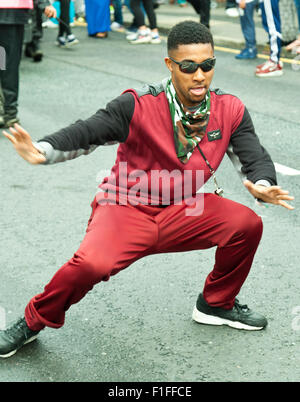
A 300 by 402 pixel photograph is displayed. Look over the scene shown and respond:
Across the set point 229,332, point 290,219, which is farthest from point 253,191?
point 290,219

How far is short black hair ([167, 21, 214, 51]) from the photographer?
3605 millimetres

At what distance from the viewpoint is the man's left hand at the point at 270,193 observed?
3.43 meters

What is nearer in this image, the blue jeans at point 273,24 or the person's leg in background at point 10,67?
the person's leg in background at point 10,67

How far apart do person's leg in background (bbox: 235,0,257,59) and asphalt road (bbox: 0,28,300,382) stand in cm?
326

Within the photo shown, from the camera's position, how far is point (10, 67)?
7.50 metres

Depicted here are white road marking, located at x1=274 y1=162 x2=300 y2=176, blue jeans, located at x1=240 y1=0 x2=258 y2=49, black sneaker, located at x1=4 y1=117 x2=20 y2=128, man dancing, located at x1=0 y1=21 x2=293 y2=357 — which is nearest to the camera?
man dancing, located at x1=0 y1=21 x2=293 y2=357

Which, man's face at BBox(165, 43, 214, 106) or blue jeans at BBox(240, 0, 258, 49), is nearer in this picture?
man's face at BBox(165, 43, 214, 106)

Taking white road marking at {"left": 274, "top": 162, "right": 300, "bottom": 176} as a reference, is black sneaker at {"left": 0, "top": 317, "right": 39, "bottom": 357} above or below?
above

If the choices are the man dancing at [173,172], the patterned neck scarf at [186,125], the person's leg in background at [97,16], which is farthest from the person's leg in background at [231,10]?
the patterned neck scarf at [186,125]

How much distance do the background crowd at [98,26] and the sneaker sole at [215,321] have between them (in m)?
4.14

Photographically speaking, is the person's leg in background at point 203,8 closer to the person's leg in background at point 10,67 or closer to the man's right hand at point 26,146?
the person's leg in background at point 10,67

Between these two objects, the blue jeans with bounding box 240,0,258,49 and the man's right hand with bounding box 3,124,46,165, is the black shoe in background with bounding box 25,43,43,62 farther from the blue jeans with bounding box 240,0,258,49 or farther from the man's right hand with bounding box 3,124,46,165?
the man's right hand with bounding box 3,124,46,165

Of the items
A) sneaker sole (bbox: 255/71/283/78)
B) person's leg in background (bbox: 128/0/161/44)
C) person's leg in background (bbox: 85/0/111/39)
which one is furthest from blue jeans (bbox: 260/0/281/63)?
person's leg in background (bbox: 85/0/111/39)
